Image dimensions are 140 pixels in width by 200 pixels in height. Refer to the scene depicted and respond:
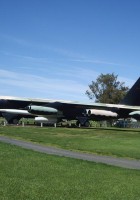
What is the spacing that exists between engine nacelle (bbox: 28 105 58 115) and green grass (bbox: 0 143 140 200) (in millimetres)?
41230

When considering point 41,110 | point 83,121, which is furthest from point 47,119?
point 41,110

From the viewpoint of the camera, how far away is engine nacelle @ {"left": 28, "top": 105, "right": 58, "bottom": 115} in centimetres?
5541

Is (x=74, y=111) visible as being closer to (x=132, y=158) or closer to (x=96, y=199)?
(x=132, y=158)

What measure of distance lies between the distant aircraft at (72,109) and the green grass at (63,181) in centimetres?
4342

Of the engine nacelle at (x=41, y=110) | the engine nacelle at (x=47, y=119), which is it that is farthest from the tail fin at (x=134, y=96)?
the engine nacelle at (x=47, y=119)

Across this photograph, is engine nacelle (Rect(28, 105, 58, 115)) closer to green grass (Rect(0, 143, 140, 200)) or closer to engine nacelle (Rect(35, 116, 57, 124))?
engine nacelle (Rect(35, 116, 57, 124))

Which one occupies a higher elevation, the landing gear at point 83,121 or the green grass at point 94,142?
the landing gear at point 83,121

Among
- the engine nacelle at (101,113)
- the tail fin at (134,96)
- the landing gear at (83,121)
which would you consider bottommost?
the landing gear at (83,121)

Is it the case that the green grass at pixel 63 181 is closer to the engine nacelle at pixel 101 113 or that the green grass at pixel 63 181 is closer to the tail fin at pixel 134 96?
the engine nacelle at pixel 101 113

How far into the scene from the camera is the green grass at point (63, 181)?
27.5 feet

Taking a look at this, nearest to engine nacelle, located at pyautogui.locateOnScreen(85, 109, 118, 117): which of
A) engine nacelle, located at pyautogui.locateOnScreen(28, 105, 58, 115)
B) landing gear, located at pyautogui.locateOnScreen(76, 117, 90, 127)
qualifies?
landing gear, located at pyautogui.locateOnScreen(76, 117, 90, 127)

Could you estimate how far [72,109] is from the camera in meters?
60.8

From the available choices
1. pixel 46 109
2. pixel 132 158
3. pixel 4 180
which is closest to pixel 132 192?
pixel 4 180

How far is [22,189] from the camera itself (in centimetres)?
875
